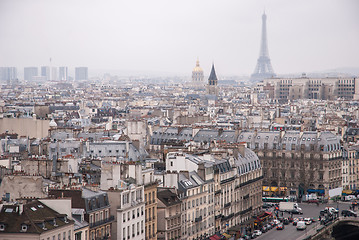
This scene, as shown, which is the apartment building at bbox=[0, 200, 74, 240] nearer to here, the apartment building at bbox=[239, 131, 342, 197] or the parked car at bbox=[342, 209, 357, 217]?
the parked car at bbox=[342, 209, 357, 217]

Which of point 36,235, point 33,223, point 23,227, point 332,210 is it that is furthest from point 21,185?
point 332,210

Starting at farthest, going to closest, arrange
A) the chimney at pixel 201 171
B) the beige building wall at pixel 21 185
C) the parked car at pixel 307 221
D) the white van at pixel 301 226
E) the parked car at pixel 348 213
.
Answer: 1. the parked car at pixel 348 213
2. the parked car at pixel 307 221
3. the white van at pixel 301 226
4. the chimney at pixel 201 171
5. the beige building wall at pixel 21 185

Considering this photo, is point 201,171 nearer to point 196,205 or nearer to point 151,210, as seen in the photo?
point 196,205

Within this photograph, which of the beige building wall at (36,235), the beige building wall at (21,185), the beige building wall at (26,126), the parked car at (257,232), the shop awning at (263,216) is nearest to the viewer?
the beige building wall at (36,235)

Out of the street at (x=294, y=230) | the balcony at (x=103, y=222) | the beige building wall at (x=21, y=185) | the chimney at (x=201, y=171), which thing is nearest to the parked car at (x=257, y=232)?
the street at (x=294, y=230)

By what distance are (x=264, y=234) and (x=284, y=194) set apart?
1647cm

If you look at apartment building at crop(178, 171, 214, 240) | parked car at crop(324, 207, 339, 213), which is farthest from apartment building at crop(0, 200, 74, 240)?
parked car at crop(324, 207, 339, 213)

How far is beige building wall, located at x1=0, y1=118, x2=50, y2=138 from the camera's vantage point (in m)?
86.4

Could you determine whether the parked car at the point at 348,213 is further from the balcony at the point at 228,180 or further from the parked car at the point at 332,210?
the balcony at the point at 228,180

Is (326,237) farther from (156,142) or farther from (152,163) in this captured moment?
(156,142)

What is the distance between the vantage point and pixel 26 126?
287 ft

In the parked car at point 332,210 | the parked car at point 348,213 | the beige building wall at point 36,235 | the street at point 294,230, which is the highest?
the beige building wall at point 36,235

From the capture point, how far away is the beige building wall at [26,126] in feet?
284

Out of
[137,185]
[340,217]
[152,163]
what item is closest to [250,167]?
[340,217]
